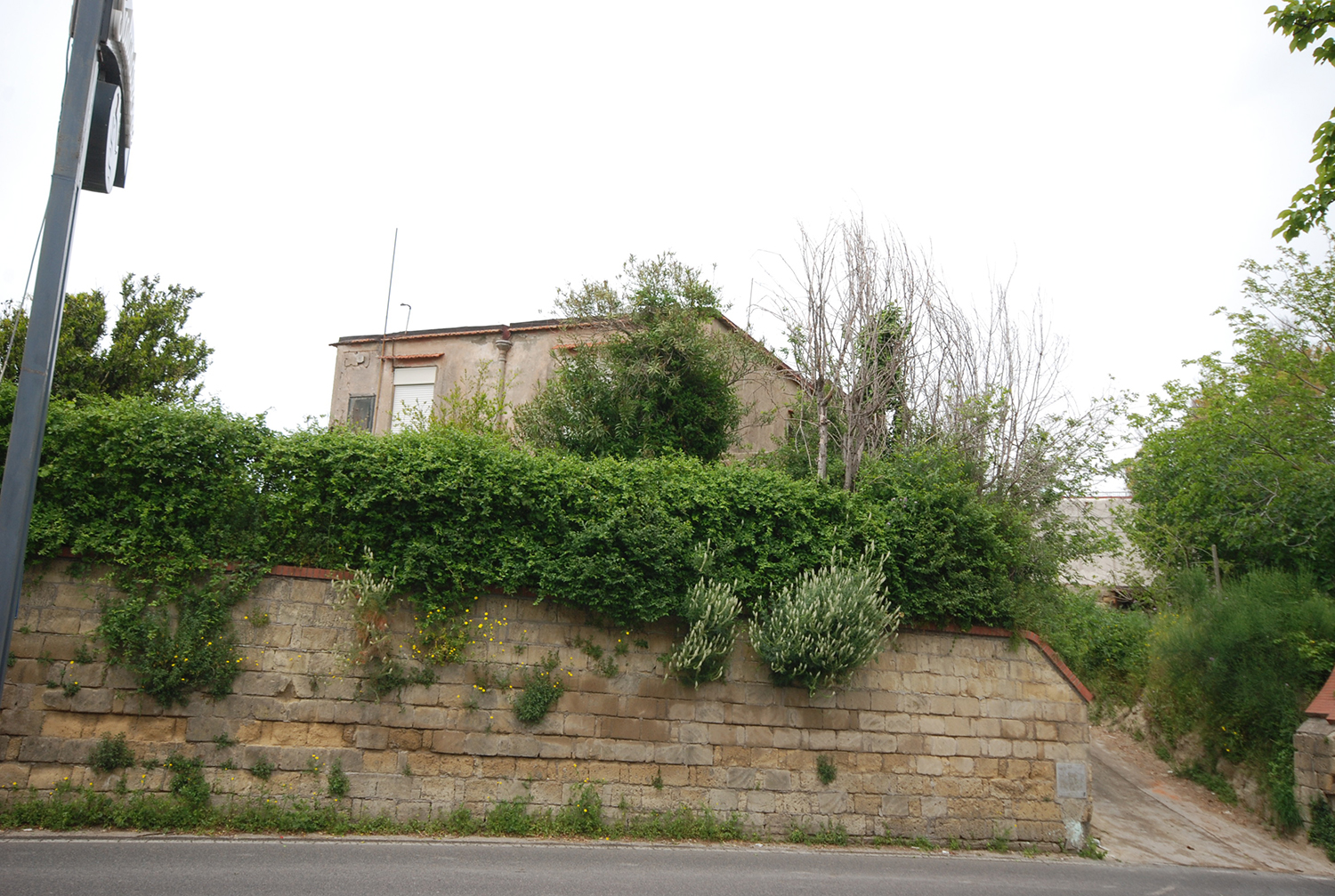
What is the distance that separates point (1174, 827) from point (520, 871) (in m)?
10.6

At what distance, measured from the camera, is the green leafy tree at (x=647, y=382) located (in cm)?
1460

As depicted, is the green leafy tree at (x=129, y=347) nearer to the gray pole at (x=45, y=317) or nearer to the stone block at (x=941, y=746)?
the gray pole at (x=45, y=317)

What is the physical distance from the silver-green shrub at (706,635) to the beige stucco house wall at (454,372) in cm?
800

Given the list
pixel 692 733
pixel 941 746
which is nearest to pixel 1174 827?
pixel 941 746

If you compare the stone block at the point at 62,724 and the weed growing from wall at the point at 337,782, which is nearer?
the stone block at the point at 62,724

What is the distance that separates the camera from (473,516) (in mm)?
9336

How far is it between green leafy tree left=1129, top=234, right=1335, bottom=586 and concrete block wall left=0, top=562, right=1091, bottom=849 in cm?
805

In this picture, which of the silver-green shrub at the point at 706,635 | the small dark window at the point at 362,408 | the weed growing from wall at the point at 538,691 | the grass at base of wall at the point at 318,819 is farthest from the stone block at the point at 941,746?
the small dark window at the point at 362,408

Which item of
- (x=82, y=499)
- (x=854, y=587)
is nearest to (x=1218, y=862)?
(x=854, y=587)

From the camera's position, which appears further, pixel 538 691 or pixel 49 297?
pixel 538 691

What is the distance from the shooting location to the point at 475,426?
1447cm

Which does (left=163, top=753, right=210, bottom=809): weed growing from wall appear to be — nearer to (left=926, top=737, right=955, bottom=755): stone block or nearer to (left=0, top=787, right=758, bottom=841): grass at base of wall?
(left=0, top=787, right=758, bottom=841): grass at base of wall

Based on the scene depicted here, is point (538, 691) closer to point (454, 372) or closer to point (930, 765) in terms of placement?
point (930, 765)

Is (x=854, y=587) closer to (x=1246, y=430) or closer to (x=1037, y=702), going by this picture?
(x=1037, y=702)
